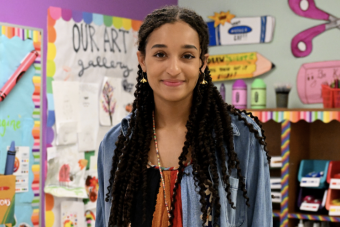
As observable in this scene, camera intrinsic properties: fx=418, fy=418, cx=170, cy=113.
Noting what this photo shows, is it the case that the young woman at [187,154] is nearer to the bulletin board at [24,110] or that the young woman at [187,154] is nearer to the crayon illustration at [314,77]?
the bulletin board at [24,110]

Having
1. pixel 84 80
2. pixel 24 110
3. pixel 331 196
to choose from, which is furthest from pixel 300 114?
pixel 24 110

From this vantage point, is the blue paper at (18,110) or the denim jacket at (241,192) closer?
the denim jacket at (241,192)

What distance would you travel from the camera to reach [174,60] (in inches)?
46.1

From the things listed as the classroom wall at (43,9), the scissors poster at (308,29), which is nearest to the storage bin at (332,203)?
the scissors poster at (308,29)

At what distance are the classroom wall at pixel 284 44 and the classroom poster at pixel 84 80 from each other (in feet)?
2.53

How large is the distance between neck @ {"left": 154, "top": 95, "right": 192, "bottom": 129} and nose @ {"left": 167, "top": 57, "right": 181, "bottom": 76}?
0.40 feet

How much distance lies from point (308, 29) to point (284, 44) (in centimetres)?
18

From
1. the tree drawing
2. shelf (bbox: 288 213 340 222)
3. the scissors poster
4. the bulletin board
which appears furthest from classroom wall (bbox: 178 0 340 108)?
the bulletin board

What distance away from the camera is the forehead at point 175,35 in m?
1.18

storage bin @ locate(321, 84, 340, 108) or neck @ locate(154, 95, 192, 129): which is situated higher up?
storage bin @ locate(321, 84, 340, 108)

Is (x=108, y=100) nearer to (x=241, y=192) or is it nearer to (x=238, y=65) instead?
(x=238, y=65)

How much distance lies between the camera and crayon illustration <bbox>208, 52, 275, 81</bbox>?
290 centimetres

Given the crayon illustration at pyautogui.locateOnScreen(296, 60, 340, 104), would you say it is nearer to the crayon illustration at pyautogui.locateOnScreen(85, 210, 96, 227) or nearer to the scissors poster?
the scissors poster

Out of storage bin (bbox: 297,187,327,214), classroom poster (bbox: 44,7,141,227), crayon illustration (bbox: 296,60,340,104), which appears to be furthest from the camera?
crayon illustration (bbox: 296,60,340,104)
